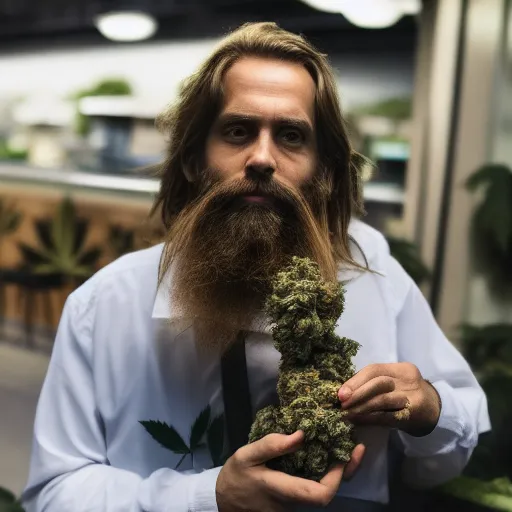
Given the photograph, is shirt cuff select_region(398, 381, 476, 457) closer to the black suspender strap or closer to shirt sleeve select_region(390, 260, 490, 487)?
shirt sleeve select_region(390, 260, 490, 487)

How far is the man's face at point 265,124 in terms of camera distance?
0.85 metres

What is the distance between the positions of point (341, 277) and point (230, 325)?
16cm

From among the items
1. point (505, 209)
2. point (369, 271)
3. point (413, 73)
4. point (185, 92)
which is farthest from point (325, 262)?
point (505, 209)

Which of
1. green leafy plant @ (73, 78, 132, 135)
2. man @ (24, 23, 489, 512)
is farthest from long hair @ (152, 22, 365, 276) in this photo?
green leafy plant @ (73, 78, 132, 135)

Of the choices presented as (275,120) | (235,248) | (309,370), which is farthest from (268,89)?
(309,370)

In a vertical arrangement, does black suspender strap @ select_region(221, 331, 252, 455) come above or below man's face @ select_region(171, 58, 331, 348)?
below

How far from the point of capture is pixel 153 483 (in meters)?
0.91

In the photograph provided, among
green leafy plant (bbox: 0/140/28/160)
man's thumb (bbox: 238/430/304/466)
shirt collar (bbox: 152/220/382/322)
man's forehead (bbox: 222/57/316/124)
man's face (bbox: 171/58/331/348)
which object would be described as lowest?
man's thumb (bbox: 238/430/304/466)

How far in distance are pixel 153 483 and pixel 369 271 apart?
0.41 m

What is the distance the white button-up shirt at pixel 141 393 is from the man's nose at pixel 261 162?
187 millimetres

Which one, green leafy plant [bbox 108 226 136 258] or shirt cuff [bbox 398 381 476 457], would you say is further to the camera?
green leafy plant [bbox 108 226 136 258]

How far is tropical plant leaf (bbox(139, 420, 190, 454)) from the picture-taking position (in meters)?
0.95

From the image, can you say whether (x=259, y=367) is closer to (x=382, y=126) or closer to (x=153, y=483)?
(x=153, y=483)

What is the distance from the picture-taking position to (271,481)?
0.74 meters
